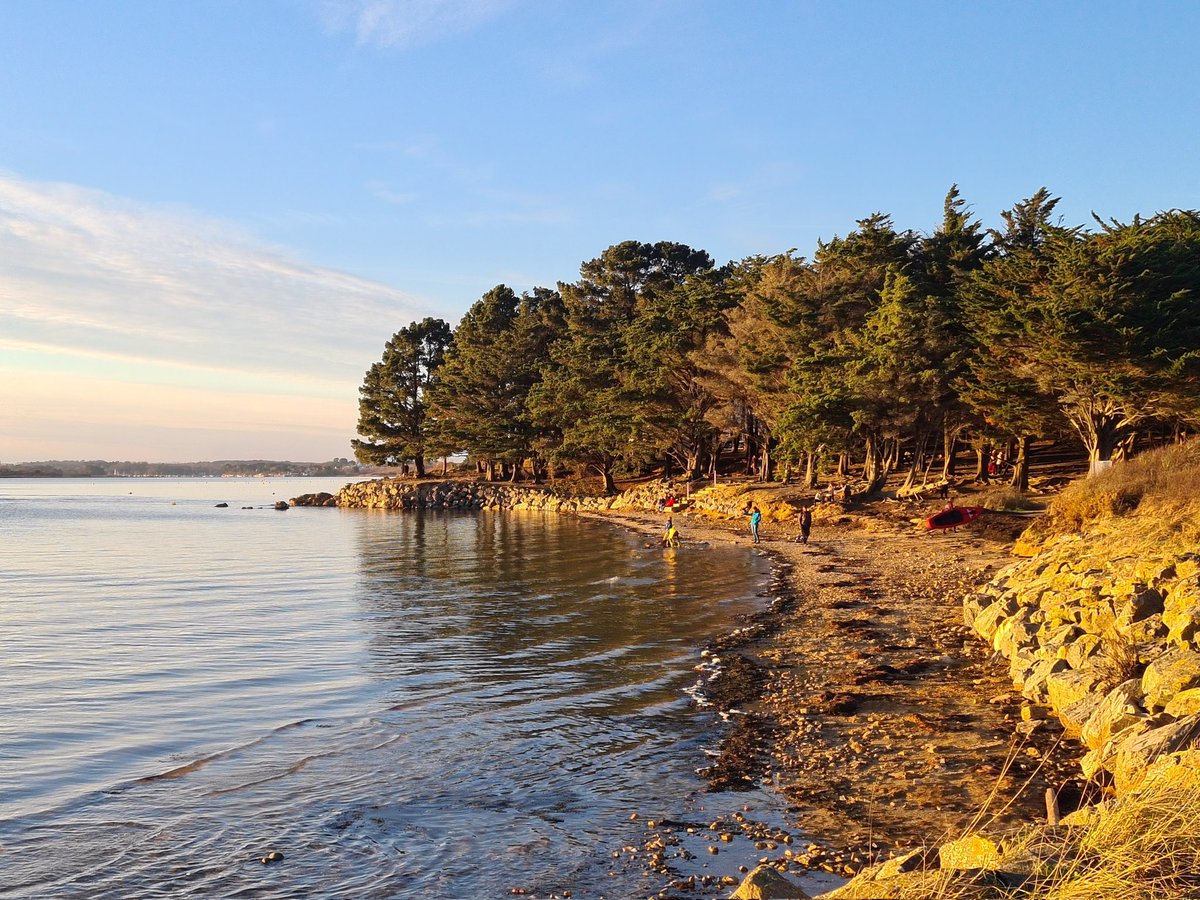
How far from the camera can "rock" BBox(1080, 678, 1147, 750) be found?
9977 millimetres

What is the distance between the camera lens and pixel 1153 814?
5.29m

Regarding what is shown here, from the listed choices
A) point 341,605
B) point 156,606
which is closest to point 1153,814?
point 341,605

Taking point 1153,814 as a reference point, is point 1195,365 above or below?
above

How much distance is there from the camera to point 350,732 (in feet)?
43.0

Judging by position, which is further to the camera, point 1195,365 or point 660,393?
point 660,393

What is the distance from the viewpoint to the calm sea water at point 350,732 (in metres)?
8.64

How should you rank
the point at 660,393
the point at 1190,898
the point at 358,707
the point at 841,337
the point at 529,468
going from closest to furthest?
the point at 1190,898 → the point at 358,707 → the point at 841,337 → the point at 660,393 → the point at 529,468

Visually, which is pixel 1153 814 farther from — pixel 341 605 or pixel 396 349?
pixel 396 349

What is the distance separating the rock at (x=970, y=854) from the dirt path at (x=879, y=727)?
0.25 meters

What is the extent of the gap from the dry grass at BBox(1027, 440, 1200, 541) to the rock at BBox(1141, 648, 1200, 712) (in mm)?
9443

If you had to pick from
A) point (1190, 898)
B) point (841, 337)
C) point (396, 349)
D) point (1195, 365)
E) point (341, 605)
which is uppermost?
point (396, 349)

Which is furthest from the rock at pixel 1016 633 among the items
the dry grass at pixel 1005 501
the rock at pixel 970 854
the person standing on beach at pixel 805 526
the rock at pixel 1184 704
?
the dry grass at pixel 1005 501

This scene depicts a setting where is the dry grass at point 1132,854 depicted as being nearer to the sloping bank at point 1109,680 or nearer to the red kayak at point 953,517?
the sloping bank at point 1109,680

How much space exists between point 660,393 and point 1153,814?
57860 mm
